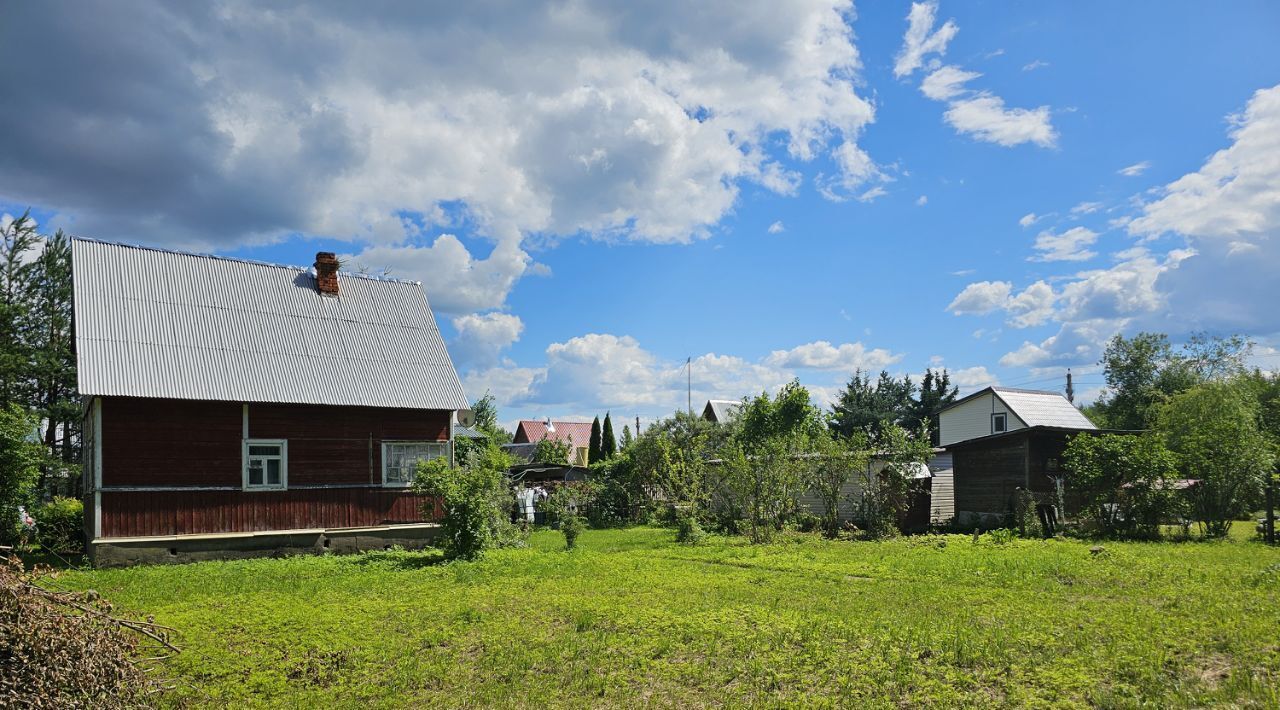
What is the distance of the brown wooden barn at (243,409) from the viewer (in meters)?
17.1

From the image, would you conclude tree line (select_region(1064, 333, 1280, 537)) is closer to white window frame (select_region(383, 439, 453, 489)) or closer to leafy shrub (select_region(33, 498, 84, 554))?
white window frame (select_region(383, 439, 453, 489))

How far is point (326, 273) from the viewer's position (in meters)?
22.9

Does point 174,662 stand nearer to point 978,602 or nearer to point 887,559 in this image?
point 978,602

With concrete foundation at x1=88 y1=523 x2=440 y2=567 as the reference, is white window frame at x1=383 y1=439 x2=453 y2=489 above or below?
above

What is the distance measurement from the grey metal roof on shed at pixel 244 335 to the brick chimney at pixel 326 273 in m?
0.26

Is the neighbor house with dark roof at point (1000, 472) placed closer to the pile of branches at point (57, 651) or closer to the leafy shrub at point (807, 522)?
the leafy shrub at point (807, 522)

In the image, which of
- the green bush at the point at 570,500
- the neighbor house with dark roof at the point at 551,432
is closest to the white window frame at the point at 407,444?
the green bush at the point at 570,500

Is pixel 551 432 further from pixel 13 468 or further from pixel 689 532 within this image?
pixel 13 468

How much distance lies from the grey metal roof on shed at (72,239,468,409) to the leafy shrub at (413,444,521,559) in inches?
130

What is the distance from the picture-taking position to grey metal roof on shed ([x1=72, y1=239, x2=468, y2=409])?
58.7 ft

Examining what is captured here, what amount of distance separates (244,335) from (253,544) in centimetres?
534

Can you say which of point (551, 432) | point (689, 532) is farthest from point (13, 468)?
point (551, 432)

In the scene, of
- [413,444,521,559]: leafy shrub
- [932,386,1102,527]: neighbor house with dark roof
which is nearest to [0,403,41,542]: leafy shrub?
[413,444,521,559]: leafy shrub

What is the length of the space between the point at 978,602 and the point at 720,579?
13.9ft
